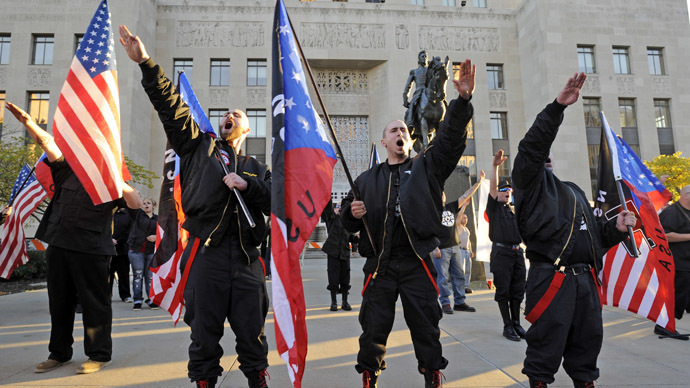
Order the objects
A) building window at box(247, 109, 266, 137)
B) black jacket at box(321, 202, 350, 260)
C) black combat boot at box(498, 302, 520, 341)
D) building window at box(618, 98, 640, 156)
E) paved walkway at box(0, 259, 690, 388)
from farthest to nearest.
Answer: building window at box(247, 109, 266, 137) → building window at box(618, 98, 640, 156) → black jacket at box(321, 202, 350, 260) → black combat boot at box(498, 302, 520, 341) → paved walkway at box(0, 259, 690, 388)

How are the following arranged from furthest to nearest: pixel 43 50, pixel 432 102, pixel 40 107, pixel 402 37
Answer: pixel 402 37 < pixel 43 50 < pixel 40 107 < pixel 432 102

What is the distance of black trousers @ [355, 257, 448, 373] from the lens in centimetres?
289

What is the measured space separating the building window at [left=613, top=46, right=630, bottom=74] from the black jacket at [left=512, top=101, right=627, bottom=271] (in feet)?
113

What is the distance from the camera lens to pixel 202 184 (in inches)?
118

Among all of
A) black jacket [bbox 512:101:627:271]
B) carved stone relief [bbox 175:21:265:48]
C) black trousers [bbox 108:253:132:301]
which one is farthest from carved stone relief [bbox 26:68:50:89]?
black jacket [bbox 512:101:627:271]

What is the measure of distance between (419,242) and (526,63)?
108 ft

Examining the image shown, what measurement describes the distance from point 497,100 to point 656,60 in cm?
1206

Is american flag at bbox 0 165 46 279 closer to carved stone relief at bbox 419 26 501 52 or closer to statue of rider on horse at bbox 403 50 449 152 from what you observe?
statue of rider on horse at bbox 403 50 449 152

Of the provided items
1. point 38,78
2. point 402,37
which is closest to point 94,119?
point 402,37

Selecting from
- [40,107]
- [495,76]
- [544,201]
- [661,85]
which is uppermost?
[495,76]

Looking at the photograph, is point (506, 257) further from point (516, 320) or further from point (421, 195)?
point (421, 195)

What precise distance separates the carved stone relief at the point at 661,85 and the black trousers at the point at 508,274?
110 feet

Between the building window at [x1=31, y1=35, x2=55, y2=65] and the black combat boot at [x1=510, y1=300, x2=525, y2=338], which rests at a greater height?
the building window at [x1=31, y1=35, x2=55, y2=65]

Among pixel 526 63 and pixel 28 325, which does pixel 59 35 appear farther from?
pixel 526 63
